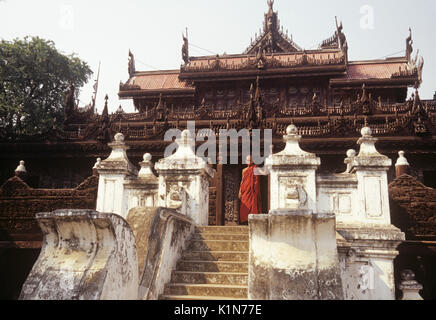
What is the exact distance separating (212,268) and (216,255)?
0.32m

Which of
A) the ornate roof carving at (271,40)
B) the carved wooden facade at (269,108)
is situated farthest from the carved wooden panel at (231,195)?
the ornate roof carving at (271,40)

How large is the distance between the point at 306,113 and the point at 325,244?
12.9 metres

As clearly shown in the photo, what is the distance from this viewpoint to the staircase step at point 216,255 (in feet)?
17.1

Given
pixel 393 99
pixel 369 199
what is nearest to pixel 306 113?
pixel 393 99

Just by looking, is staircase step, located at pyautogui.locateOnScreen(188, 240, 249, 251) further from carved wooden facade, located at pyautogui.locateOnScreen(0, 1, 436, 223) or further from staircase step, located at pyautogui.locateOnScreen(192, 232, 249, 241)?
carved wooden facade, located at pyautogui.locateOnScreen(0, 1, 436, 223)

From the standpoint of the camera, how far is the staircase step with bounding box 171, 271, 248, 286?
4.70 metres

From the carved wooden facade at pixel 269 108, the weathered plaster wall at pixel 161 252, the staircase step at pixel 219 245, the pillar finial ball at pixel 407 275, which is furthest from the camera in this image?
the carved wooden facade at pixel 269 108

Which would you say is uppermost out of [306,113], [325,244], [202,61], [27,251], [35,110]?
[202,61]

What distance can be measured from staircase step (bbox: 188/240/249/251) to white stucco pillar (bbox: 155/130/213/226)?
0.75 meters

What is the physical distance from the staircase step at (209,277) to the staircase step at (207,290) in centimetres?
14

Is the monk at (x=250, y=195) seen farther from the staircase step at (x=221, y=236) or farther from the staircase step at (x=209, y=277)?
the staircase step at (x=209, y=277)

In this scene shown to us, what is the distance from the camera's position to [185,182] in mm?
6625
